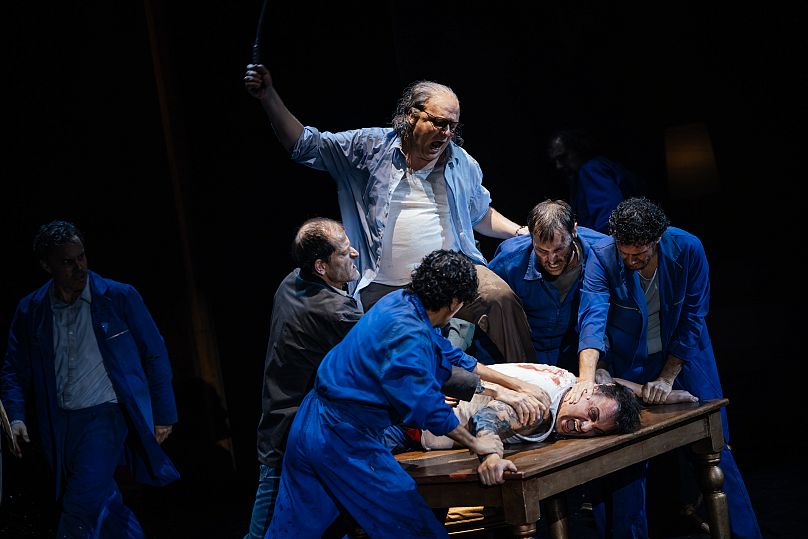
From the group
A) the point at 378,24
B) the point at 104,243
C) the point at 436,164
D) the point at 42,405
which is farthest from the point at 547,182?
the point at 42,405

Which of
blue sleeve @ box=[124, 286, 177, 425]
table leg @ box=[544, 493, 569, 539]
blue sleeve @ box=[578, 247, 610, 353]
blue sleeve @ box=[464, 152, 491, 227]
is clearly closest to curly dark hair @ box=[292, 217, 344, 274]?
blue sleeve @ box=[464, 152, 491, 227]

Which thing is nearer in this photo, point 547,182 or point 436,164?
point 436,164

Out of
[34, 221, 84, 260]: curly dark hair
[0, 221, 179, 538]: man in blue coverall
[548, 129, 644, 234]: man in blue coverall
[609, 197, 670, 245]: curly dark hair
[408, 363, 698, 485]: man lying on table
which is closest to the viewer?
[408, 363, 698, 485]: man lying on table

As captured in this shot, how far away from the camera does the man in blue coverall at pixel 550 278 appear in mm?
4367

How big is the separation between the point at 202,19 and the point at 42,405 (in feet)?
7.97

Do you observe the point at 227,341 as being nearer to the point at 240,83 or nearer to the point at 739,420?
the point at 240,83

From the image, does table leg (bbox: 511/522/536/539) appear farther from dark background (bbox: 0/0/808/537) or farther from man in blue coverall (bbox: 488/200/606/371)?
dark background (bbox: 0/0/808/537)

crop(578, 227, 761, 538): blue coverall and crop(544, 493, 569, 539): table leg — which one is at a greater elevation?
crop(578, 227, 761, 538): blue coverall

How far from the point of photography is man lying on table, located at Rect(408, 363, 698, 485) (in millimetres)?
3775

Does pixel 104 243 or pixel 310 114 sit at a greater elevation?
pixel 310 114

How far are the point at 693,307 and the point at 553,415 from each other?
0.96 metres

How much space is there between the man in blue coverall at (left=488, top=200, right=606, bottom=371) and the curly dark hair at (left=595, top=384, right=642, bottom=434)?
73 centimetres

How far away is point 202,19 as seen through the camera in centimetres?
588

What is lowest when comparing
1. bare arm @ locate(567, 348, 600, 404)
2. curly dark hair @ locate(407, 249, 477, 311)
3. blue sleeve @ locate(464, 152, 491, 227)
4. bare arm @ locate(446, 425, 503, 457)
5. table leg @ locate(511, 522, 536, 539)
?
table leg @ locate(511, 522, 536, 539)
